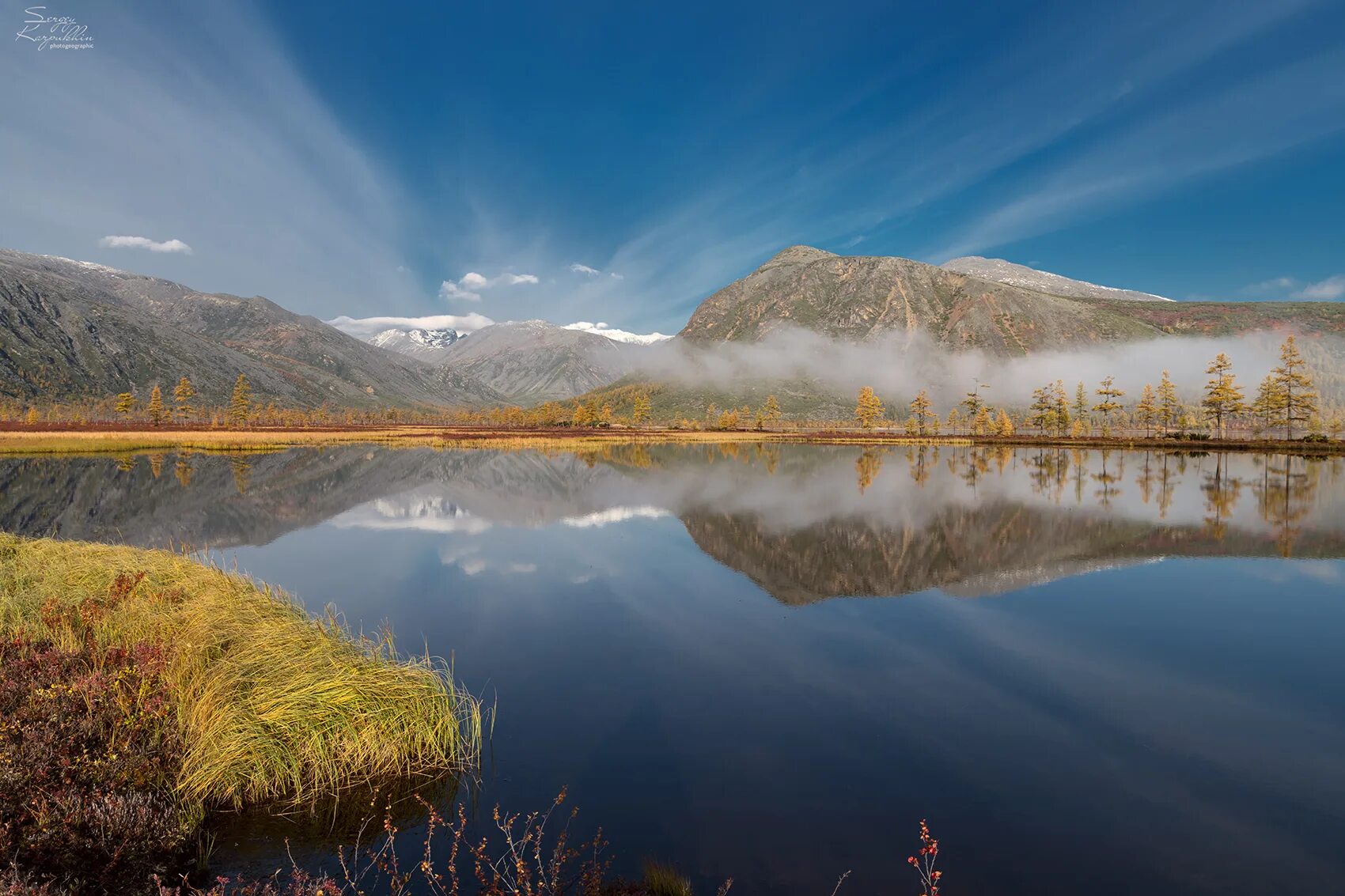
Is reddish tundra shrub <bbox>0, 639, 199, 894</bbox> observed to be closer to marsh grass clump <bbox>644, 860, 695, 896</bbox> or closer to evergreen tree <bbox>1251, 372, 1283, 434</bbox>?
marsh grass clump <bbox>644, 860, 695, 896</bbox>

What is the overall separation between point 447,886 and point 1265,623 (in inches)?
722

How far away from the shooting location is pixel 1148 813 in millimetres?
7434

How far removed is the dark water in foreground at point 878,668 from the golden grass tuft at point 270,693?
3.19 ft

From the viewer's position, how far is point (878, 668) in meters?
12.0

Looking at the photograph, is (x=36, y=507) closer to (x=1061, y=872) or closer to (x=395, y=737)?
(x=395, y=737)

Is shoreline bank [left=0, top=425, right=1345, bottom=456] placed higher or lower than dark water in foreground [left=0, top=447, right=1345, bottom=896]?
higher

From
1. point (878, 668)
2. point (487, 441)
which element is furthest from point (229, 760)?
point (487, 441)

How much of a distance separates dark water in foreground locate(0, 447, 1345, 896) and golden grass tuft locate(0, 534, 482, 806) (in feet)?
3.19

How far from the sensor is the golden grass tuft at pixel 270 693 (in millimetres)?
7488

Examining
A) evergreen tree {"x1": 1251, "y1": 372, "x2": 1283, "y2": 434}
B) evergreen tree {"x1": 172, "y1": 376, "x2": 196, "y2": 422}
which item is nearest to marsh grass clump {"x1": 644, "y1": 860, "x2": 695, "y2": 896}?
evergreen tree {"x1": 1251, "y1": 372, "x2": 1283, "y2": 434}

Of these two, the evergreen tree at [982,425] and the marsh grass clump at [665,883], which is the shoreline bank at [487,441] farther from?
the marsh grass clump at [665,883]

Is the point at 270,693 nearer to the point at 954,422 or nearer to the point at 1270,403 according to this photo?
the point at 1270,403

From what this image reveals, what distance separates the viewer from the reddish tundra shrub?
5469 millimetres

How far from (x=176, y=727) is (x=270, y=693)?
40.1 inches
